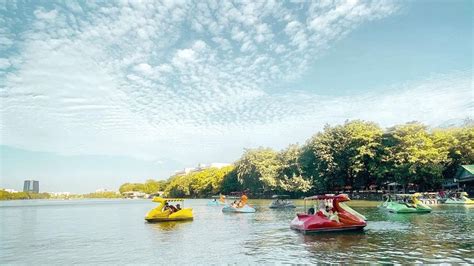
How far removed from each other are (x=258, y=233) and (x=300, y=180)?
55.6 m

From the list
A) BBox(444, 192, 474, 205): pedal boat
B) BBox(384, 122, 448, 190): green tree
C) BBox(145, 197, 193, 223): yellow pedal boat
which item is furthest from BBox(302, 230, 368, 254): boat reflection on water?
BBox(384, 122, 448, 190): green tree

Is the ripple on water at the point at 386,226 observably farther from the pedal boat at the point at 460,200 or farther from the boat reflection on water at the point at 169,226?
the pedal boat at the point at 460,200

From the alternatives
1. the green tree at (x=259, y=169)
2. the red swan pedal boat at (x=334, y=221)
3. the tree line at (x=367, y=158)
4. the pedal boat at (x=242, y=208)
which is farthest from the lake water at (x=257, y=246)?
the green tree at (x=259, y=169)

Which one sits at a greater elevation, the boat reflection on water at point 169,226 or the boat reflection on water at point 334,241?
the boat reflection on water at point 169,226

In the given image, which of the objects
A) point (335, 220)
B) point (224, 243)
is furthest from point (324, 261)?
point (335, 220)

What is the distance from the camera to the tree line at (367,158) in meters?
66.9

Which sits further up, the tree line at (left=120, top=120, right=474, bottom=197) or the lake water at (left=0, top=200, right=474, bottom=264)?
the tree line at (left=120, top=120, right=474, bottom=197)

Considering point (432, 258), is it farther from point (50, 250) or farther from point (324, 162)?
point (324, 162)

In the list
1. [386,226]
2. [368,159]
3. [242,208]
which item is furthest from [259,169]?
[386,226]

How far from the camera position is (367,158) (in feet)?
243

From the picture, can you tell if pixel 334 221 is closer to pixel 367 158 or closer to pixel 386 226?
pixel 386 226

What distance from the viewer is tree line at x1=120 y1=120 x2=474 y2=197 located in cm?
6688

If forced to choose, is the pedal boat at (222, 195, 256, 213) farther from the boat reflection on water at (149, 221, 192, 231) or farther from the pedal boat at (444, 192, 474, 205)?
the pedal boat at (444, 192, 474, 205)

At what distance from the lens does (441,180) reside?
69125mm
